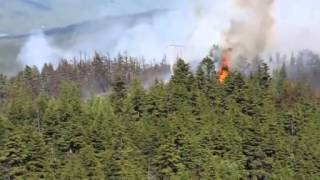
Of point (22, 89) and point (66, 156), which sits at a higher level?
point (22, 89)

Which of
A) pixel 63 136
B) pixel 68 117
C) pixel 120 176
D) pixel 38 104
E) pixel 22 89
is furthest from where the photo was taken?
pixel 22 89

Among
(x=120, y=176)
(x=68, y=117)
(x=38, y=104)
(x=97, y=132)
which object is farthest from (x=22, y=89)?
(x=120, y=176)

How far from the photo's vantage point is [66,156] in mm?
103500

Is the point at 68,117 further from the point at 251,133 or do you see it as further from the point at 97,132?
the point at 251,133

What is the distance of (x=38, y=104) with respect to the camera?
132 metres

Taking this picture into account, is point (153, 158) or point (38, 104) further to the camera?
point (38, 104)

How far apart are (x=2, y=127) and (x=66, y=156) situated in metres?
10.4

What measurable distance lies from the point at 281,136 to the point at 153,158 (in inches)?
1072

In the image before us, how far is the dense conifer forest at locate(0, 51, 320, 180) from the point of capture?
3821 inches

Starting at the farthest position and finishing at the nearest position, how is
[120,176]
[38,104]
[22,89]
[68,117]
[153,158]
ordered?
[22,89] → [38,104] → [68,117] → [153,158] → [120,176]

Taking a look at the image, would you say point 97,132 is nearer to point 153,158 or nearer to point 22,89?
point 153,158

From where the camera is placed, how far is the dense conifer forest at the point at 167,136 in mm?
97062

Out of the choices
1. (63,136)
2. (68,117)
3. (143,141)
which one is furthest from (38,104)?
(143,141)

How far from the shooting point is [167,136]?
10806 centimetres
